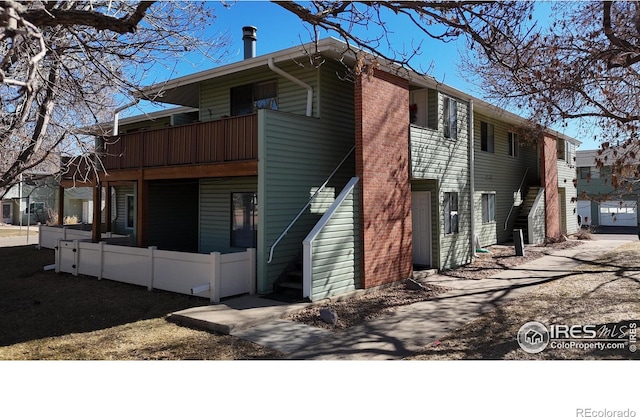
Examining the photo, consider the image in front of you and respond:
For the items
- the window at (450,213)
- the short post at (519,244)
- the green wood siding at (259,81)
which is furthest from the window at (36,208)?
the short post at (519,244)

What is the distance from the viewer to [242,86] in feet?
42.3

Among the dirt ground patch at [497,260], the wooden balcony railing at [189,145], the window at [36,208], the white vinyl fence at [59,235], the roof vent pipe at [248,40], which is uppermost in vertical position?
the roof vent pipe at [248,40]

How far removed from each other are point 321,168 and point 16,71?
6556mm

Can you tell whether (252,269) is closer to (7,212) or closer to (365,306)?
(365,306)

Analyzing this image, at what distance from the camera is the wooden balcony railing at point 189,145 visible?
9.88m

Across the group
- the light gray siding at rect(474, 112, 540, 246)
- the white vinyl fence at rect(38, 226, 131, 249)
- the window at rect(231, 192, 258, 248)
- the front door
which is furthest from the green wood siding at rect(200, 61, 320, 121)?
the front door

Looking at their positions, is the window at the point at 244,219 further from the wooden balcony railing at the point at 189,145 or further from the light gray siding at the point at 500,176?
the light gray siding at the point at 500,176

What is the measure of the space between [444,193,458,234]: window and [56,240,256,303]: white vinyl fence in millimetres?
6963

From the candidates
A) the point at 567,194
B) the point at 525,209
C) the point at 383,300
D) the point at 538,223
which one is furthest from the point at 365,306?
the point at 567,194

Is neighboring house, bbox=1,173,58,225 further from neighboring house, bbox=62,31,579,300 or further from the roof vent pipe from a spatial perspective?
the roof vent pipe

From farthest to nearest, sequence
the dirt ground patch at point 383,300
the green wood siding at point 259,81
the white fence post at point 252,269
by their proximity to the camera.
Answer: the green wood siding at point 259,81
the white fence post at point 252,269
the dirt ground patch at point 383,300

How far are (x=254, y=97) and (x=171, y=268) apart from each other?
5557 millimetres

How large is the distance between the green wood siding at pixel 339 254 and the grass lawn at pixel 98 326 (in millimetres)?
2590

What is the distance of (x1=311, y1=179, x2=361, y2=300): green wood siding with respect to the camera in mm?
9148
